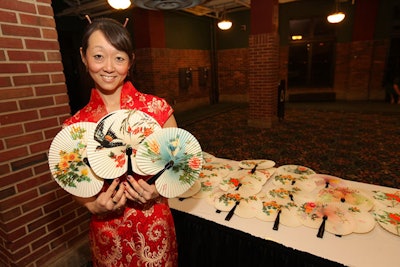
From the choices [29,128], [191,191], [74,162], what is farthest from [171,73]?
[74,162]

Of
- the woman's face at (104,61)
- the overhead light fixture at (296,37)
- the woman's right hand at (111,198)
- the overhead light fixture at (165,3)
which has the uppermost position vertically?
the overhead light fixture at (296,37)

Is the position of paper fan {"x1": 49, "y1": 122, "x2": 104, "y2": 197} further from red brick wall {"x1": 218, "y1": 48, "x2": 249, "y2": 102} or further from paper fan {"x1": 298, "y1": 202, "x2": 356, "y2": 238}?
red brick wall {"x1": 218, "y1": 48, "x2": 249, "y2": 102}

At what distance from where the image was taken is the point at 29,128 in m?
1.84

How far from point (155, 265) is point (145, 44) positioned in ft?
27.0

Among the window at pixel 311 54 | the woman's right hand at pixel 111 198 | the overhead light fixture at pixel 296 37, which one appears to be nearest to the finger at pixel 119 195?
the woman's right hand at pixel 111 198

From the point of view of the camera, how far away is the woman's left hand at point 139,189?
3.66 ft

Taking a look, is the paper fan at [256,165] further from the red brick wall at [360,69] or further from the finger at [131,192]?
the red brick wall at [360,69]

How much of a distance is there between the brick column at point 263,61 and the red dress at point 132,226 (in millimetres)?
6017

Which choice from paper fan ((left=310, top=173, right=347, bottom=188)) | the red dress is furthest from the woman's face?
paper fan ((left=310, top=173, right=347, bottom=188))

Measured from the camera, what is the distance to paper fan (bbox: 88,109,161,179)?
1050 millimetres

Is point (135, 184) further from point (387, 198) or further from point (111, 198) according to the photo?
point (387, 198)

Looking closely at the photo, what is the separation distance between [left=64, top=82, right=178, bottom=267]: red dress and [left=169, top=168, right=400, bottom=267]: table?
45 cm

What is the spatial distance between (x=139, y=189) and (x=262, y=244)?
0.84m

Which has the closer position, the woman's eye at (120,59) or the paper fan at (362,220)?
the woman's eye at (120,59)
